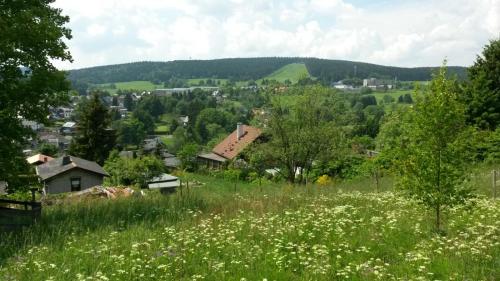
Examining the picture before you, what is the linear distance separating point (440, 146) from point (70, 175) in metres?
57.2

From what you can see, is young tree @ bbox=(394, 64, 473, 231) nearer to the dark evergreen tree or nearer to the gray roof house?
the dark evergreen tree

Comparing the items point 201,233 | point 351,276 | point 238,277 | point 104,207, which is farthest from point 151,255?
point 104,207

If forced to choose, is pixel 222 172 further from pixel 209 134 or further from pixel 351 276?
pixel 209 134

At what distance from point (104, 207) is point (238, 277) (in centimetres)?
875

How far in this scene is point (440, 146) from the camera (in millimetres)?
11555

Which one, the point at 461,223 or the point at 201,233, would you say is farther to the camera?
the point at 461,223

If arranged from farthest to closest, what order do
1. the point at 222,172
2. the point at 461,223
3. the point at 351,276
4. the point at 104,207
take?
1. the point at 222,172
2. the point at 104,207
3. the point at 461,223
4. the point at 351,276

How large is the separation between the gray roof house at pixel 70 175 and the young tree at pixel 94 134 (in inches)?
374

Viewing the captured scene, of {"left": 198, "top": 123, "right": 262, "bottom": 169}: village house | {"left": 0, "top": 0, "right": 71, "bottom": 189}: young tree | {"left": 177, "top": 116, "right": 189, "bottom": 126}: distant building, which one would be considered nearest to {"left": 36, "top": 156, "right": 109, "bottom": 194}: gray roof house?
{"left": 198, "top": 123, "right": 262, "bottom": 169}: village house

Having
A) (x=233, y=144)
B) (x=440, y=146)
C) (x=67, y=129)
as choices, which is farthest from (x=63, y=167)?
(x=67, y=129)

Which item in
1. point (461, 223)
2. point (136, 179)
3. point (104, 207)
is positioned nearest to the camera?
point (461, 223)

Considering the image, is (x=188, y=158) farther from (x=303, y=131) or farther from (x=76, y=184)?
(x=303, y=131)

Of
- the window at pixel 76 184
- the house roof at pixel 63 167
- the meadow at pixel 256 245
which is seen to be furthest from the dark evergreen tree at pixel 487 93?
the window at pixel 76 184

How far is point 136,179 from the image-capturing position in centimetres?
5438
